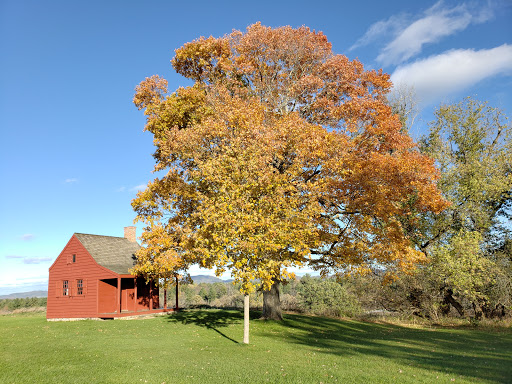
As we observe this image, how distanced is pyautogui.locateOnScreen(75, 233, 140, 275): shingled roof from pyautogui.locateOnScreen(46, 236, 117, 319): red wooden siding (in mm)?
503

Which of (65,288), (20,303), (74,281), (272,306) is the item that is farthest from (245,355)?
(20,303)

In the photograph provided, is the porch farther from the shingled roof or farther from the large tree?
the large tree

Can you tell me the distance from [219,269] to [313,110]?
40.6 feet

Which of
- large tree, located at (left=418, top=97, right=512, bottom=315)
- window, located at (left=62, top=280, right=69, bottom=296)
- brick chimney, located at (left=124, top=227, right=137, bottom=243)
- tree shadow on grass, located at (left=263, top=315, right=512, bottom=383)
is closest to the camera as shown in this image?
tree shadow on grass, located at (left=263, top=315, right=512, bottom=383)

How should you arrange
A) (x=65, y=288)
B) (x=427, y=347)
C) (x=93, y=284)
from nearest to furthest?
(x=427, y=347) < (x=93, y=284) < (x=65, y=288)

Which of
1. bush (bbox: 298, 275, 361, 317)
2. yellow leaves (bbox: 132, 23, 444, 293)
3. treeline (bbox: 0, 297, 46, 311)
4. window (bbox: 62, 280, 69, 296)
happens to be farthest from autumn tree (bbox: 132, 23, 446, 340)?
treeline (bbox: 0, 297, 46, 311)

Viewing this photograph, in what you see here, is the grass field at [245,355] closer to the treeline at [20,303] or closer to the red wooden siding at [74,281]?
the red wooden siding at [74,281]

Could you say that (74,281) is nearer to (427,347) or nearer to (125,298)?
(125,298)

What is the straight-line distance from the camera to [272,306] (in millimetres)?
23219

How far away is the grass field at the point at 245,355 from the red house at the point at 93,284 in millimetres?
5960

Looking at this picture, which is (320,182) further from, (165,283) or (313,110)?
(165,283)

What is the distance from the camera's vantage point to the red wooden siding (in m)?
27.8

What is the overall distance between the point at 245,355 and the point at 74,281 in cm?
2141

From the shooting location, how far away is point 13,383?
A: 384 inches
